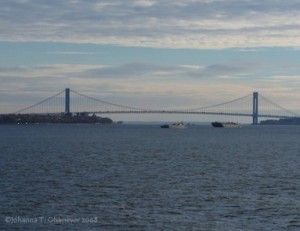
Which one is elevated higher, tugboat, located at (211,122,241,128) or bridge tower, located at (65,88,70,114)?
bridge tower, located at (65,88,70,114)

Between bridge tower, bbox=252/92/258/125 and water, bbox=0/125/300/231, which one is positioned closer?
water, bbox=0/125/300/231

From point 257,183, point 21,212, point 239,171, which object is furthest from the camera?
point 239,171

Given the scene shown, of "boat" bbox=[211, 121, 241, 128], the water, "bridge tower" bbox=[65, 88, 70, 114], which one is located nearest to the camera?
the water

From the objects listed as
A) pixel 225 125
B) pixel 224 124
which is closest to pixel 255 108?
pixel 225 125

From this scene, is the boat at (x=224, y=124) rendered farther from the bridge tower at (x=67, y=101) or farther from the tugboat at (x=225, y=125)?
the bridge tower at (x=67, y=101)

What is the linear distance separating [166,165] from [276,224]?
15768 mm

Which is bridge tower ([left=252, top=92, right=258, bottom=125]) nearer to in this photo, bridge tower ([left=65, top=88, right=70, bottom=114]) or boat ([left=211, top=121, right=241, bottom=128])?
boat ([left=211, top=121, right=241, bottom=128])

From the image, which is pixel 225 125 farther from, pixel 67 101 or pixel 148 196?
pixel 148 196

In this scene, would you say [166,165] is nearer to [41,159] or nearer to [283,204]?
[41,159]

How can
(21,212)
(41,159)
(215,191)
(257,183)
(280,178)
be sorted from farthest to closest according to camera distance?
(41,159) → (280,178) → (257,183) → (215,191) → (21,212)

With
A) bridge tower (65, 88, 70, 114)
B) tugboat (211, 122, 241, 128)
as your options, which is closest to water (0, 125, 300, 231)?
bridge tower (65, 88, 70, 114)

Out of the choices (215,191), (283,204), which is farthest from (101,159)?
(283,204)

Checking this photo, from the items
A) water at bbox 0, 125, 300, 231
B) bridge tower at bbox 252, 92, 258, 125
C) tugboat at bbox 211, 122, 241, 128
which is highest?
bridge tower at bbox 252, 92, 258, 125

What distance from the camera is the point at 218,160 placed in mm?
36719
